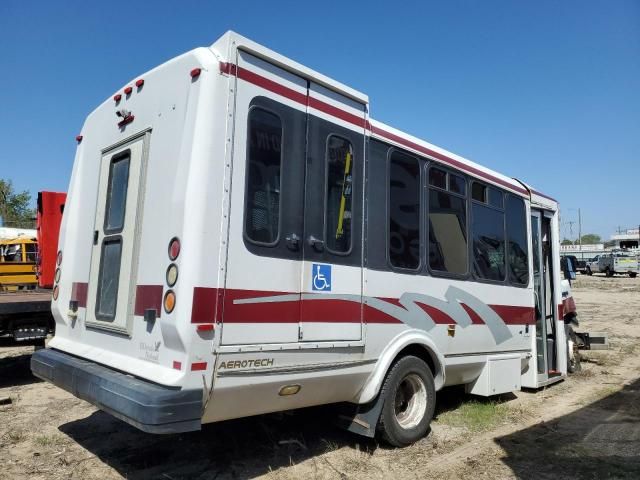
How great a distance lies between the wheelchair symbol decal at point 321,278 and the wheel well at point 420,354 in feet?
3.82

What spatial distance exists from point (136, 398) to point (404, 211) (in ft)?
9.45

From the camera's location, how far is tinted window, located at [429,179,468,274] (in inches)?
211

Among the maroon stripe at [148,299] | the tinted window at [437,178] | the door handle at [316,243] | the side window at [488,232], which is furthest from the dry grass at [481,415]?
the maroon stripe at [148,299]

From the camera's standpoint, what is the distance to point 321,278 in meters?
4.05

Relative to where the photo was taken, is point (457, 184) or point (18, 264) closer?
point (457, 184)

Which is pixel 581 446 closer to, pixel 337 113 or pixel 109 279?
pixel 337 113

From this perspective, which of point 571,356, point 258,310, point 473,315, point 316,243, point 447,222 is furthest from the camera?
point 571,356

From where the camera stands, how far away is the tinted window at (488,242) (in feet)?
19.9

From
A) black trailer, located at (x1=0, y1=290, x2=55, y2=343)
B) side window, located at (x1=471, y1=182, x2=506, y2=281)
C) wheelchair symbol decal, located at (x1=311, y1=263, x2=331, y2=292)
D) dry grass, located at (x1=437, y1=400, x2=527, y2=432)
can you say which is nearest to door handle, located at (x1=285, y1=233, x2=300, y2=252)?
wheelchair symbol decal, located at (x1=311, y1=263, x2=331, y2=292)

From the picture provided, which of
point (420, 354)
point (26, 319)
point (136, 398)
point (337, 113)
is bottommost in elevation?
point (136, 398)

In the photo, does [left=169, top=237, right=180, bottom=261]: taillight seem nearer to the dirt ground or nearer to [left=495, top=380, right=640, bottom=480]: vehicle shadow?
the dirt ground

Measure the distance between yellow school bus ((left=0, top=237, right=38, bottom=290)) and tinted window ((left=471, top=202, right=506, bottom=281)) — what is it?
12218 millimetres

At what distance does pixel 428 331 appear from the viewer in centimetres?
513

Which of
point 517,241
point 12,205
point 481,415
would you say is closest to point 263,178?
point 481,415
